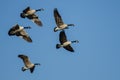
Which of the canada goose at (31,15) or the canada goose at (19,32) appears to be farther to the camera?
the canada goose at (19,32)

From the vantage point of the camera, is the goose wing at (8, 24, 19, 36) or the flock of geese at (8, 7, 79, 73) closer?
the flock of geese at (8, 7, 79, 73)

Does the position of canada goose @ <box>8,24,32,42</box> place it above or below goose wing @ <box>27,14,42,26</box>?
below

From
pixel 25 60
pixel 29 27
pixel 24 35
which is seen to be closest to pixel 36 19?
pixel 29 27

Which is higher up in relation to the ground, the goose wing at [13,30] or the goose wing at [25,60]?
the goose wing at [13,30]

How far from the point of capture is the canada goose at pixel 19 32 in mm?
77500

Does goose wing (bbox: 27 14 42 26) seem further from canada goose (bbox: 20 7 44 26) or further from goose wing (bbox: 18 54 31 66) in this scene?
goose wing (bbox: 18 54 31 66)

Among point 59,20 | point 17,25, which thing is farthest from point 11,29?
point 59,20

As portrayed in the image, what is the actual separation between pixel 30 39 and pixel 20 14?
12.2 ft

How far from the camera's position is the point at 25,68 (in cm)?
7794

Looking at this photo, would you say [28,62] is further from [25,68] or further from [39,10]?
[39,10]

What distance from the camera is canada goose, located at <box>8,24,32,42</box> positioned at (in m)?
77.5

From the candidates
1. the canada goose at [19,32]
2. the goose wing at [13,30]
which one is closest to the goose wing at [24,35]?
the canada goose at [19,32]

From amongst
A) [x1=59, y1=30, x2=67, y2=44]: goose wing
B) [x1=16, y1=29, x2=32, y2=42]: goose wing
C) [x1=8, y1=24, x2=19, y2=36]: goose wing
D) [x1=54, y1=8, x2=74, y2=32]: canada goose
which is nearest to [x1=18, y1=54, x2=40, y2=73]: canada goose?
[x1=16, y1=29, x2=32, y2=42]: goose wing

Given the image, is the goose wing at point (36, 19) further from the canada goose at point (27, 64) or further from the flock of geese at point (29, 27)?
the canada goose at point (27, 64)
